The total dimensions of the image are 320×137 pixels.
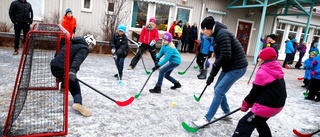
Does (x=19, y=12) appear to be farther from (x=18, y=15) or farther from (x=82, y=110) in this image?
(x=82, y=110)

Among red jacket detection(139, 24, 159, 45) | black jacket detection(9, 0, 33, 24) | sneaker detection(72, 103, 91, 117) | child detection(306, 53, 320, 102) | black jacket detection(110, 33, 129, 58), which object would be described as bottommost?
sneaker detection(72, 103, 91, 117)

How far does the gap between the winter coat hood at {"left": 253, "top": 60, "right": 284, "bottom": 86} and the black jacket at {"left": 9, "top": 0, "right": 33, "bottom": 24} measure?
7040 millimetres

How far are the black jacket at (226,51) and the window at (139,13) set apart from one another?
9245 mm

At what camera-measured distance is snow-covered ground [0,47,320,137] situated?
11.5ft

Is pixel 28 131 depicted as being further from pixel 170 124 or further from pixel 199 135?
pixel 199 135

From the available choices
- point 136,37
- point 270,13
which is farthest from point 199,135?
point 270,13

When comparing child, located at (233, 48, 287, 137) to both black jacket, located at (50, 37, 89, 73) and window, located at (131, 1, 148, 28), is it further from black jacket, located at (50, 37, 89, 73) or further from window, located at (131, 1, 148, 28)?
window, located at (131, 1, 148, 28)

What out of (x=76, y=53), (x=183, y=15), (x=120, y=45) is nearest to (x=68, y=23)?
(x=120, y=45)

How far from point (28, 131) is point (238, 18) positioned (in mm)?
13948

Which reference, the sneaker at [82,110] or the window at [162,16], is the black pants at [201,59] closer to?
the sneaker at [82,110]

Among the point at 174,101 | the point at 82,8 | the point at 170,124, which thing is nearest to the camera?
the point at 170,124

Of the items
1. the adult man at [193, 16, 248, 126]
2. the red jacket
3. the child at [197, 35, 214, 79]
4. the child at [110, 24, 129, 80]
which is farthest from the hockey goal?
the child at [197, 35, 214, 79]

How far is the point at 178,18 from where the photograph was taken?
43.6ft

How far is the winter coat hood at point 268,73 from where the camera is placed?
2773 millimetres
